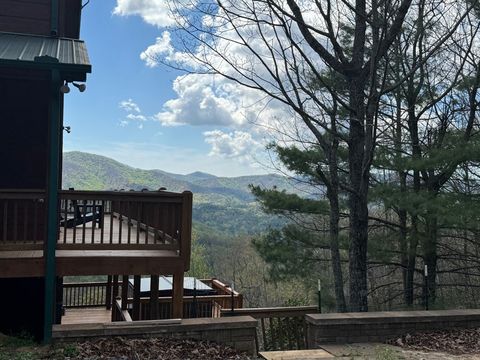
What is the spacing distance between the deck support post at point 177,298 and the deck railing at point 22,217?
6.02ft

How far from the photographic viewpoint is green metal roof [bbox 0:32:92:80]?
5746 mm

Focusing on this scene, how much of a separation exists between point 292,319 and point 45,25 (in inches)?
297

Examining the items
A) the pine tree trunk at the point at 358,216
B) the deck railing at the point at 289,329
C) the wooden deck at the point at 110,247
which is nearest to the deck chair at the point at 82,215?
the wooden deck at the point at 110,247

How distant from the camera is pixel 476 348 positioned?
21.2ft

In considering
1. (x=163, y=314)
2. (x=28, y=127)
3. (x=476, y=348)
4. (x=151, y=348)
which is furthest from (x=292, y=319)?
(x=28, y=127)

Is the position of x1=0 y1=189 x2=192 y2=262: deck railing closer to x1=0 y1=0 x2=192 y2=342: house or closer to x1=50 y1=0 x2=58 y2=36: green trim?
x1=0 y1=0 x2=192 y2=342: house

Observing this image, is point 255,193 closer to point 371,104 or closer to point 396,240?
point 396,240

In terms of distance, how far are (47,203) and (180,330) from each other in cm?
237

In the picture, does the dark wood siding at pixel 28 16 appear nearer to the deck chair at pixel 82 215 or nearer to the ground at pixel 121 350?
the deck chair at pixel 82 215

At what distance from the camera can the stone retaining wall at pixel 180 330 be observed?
5.77m

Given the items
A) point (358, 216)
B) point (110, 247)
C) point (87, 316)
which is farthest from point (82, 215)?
point (87, 316)

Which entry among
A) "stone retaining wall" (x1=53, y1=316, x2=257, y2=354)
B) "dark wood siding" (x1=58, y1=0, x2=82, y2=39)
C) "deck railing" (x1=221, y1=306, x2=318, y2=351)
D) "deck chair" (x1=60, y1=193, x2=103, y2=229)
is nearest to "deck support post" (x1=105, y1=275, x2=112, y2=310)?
"deck chair" (x1=60, y1=193, x2=103, y2=229)

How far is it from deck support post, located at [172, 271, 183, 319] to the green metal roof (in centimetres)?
298

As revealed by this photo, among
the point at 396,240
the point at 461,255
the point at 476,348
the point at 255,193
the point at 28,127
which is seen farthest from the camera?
the point at 255,193
